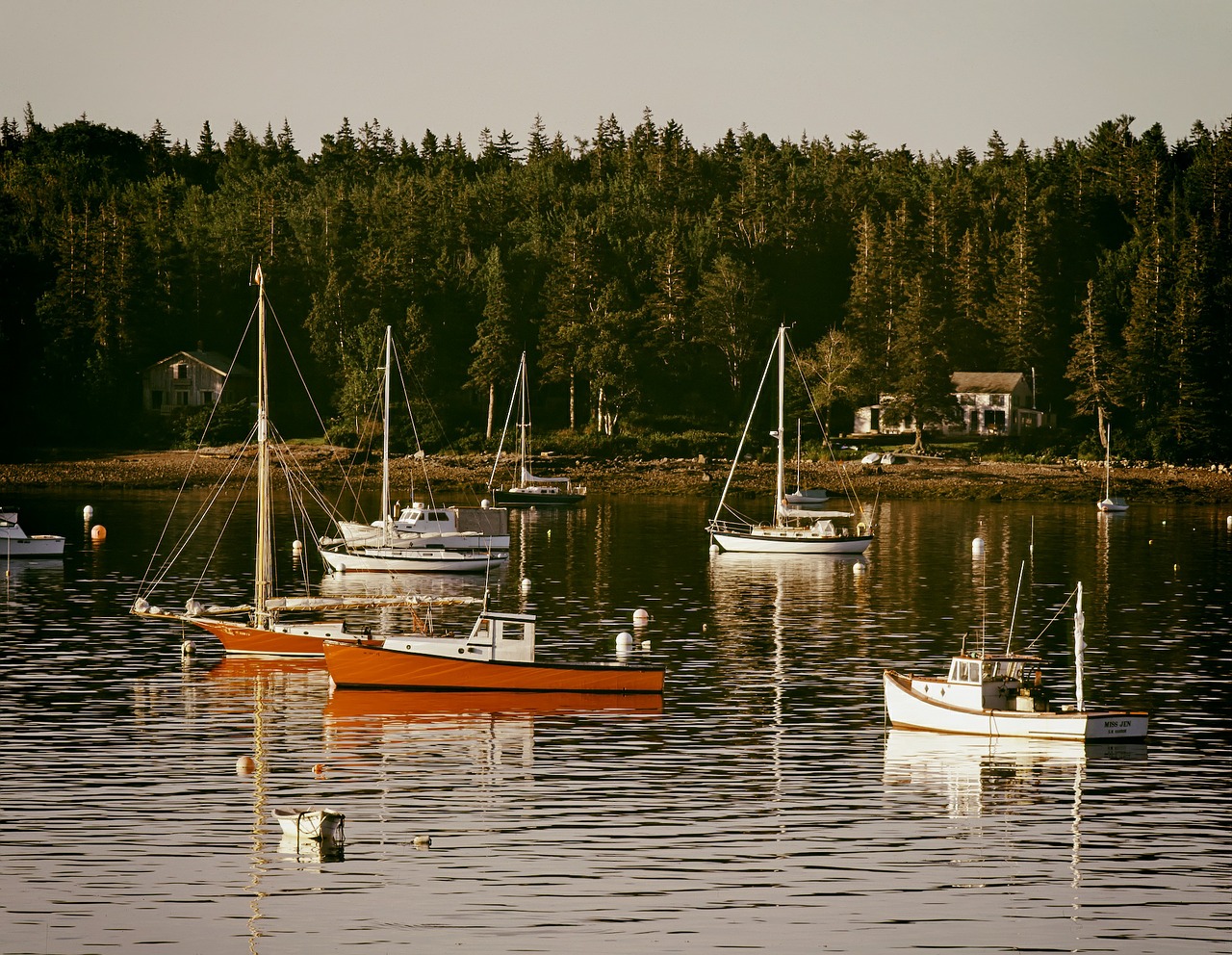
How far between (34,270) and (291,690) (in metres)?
135

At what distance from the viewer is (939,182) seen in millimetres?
199000

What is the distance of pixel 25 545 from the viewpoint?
88938 mm

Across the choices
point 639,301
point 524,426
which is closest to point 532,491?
point 524,426

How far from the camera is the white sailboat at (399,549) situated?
280ft

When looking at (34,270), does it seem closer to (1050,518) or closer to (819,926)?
(1050,518)

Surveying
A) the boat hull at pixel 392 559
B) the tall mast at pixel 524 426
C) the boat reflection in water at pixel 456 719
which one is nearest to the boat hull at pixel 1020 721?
the boat reflection in water at pixel 456 719

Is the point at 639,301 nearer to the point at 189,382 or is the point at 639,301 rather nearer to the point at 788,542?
the point at 189,382

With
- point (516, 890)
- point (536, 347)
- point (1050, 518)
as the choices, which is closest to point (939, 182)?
point (536, 347)

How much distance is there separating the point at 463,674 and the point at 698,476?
107m

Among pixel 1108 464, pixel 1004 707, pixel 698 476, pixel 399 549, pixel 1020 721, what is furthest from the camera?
pixel 698 476

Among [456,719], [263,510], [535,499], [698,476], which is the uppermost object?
[263,510]

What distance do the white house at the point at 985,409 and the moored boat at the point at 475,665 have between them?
4705 inches

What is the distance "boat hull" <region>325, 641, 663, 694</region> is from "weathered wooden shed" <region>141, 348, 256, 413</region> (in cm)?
12521

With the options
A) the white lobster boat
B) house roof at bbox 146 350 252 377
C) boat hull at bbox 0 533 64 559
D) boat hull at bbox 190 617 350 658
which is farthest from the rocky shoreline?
the white lobster boat
